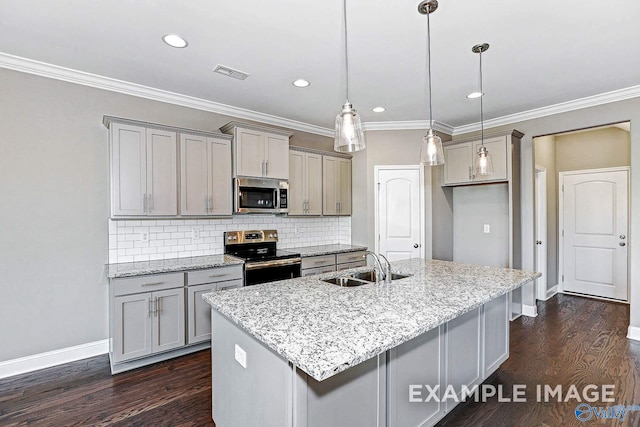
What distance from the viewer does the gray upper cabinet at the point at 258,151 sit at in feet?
12.2

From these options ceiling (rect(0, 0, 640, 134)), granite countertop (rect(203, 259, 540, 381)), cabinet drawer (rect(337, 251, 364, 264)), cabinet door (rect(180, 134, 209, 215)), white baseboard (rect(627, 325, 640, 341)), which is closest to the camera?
granite countertop (rect(203, 259, 540, 381))

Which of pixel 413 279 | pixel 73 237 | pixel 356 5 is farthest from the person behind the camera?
pixel 73 237

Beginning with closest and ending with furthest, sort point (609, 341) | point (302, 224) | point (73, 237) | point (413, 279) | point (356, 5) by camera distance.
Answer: point (356, 5), point (413, 279), point (73, 237), point (609, 341), point (302, 224)

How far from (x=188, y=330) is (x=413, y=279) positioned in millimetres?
2174

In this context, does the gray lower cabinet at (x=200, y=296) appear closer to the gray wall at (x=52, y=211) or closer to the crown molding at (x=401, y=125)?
the gray wall at (x=52, y=211)

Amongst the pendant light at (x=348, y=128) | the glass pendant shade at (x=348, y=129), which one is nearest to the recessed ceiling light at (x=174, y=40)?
the pendant light at (x=348, y=128)

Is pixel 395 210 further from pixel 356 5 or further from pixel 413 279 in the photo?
pixel 356 5

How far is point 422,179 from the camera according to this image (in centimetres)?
479

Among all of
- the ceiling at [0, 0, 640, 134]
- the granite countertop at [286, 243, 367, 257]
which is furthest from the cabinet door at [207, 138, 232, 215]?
the granite countertop at [286, 243, 367, 257]

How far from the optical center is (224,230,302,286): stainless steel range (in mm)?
3583

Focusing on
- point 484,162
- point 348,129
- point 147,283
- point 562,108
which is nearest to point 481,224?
point 562,108

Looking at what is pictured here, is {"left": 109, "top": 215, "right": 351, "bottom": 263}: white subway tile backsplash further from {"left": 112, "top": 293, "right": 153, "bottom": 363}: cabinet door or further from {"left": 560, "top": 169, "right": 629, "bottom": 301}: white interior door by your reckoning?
{"left": 560, "top": 169, "right": 629, "bottom": 301}: white interior door

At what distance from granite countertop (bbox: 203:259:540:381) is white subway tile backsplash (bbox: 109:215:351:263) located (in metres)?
1.82

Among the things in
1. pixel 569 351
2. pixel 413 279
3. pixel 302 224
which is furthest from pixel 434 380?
pixel 302 224
